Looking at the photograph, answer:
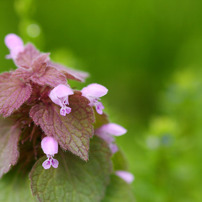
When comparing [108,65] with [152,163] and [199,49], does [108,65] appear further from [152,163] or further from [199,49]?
[152,163]

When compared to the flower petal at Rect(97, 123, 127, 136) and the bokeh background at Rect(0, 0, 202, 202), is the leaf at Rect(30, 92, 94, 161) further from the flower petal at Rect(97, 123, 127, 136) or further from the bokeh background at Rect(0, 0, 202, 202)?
the bokeh background at Rect(0, 0, 202, 202)

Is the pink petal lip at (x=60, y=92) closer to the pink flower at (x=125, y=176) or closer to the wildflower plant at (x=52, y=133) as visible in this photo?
the wildflower plant at (x=52, y=133)

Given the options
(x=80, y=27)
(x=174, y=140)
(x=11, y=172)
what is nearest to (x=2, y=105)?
(x=11, y=172)

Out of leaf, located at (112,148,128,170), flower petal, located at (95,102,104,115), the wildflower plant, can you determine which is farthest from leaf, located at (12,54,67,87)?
leaf, located at (112,148,128,170)

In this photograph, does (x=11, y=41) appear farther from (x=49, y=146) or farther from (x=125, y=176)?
(x=125, y=176)

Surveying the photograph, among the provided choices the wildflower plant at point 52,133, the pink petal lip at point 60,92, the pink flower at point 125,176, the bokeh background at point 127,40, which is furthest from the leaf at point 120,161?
the bokeh background at point 127,40

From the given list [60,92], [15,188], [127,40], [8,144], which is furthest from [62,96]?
[127,40]
